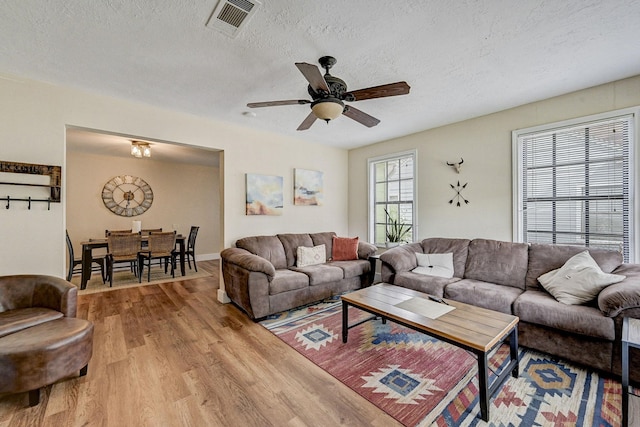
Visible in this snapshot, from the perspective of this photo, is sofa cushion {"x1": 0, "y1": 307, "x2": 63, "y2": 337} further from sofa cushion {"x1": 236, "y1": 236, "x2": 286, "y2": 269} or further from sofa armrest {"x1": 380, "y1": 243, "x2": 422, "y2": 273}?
sofa armrest {"x1": 380, "y1": 243, "x2": 422, "y2": 273}

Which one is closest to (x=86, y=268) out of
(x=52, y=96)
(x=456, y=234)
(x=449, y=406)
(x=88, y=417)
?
(x=52, y=96)

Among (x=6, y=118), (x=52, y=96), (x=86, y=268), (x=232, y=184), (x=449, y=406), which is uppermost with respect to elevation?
(x=52, y=96)

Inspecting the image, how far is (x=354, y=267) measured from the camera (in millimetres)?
4129

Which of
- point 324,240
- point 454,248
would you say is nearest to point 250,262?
point 324,240

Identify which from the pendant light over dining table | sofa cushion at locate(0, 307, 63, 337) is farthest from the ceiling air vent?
the pendant light over dining table

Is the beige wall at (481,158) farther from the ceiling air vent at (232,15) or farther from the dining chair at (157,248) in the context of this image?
the dining chair at (157,248)

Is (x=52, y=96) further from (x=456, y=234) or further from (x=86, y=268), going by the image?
(x=456, y=234)

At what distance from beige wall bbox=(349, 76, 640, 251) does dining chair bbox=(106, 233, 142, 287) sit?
498cm

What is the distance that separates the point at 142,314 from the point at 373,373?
2917 mm

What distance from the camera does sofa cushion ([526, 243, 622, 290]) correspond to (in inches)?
104

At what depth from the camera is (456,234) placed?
4016 mm

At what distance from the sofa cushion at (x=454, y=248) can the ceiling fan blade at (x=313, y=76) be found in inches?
110

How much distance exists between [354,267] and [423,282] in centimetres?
118

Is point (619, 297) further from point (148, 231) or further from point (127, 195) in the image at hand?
point (127, 195)
